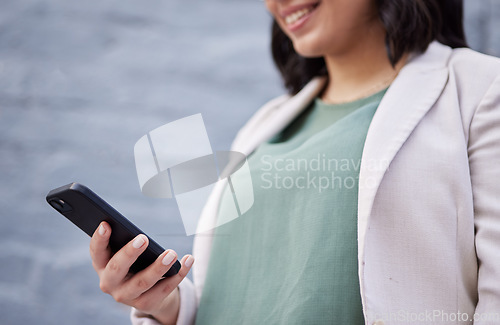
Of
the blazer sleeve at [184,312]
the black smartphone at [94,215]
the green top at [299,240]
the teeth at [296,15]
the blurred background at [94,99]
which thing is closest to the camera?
the black smartphone at [94,215]

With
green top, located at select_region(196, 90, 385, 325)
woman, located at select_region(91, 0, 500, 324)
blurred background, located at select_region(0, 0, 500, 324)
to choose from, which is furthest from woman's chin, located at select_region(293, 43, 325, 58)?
blurred background, located at select_region(0, 0, 500, 324)

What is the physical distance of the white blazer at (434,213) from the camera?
0.54 m

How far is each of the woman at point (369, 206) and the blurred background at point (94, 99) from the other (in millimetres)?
312

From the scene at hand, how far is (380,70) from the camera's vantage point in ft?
2.56

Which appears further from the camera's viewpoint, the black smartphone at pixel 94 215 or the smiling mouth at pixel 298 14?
the smiling mouth at pixel 298 14

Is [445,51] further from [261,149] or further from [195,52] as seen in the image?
[195,52]

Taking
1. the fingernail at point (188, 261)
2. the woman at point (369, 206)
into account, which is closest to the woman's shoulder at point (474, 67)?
the woman at point (369, 206)

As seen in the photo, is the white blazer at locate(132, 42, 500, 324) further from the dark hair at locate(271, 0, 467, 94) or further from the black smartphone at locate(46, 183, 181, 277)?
the black smartphone at locate(46, 183, 181, 277)

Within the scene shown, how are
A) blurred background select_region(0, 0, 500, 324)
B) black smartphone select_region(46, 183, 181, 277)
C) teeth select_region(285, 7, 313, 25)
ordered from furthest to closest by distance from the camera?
1. blurred background select_region(0, 0, 500, 324)
2. teeth select_region(285, 7, 313, 25)
3. black smartphone select_region(46, 183, 181, 277)

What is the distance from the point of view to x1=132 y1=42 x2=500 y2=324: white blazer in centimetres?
54

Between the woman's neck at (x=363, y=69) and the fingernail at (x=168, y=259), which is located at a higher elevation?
the fingernail at (x=168, y=259)

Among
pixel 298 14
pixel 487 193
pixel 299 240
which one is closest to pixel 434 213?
pixel 487 193

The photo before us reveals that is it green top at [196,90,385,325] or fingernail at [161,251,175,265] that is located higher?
fingernail at [161,251,175,265]

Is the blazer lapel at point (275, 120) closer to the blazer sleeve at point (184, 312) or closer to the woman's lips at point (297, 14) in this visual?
the woman's lips at point (297, 14)
